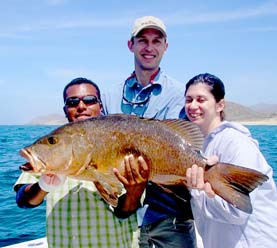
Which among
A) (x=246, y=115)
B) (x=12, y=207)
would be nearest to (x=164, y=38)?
(x=12, y=207)

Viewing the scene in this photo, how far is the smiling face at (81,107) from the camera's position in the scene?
379 centimetres

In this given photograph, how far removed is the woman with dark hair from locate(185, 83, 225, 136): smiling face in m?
0.01

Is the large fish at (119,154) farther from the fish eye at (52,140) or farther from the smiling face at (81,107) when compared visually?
the smiling face at (81,107)

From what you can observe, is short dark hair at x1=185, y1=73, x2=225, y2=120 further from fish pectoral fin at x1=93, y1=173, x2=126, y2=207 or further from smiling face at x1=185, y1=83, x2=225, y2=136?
fish pectoral fin at x1=93, y1=173, x2=126, y2=207

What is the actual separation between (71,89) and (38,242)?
11.5 feet

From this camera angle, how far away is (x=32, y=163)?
3373mm

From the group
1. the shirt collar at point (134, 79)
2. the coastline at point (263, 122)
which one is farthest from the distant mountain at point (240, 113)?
the shirt collar at point (134, 79)

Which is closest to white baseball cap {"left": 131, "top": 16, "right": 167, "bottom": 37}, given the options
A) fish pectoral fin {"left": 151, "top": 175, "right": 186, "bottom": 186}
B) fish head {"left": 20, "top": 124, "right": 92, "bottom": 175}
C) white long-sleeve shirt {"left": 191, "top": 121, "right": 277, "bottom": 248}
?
white long-sleeve shirt {"left": 191, "top": 121, "right": 277, "bottom": 248}

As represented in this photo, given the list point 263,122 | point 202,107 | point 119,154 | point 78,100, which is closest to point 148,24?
→ point 202,107

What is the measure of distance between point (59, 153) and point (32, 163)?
0.83ft

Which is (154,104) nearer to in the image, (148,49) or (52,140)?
(148,49)

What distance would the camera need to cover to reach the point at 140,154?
3.52 metres

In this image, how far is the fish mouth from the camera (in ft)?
11.0

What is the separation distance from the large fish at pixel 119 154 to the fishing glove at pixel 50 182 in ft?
0.17
